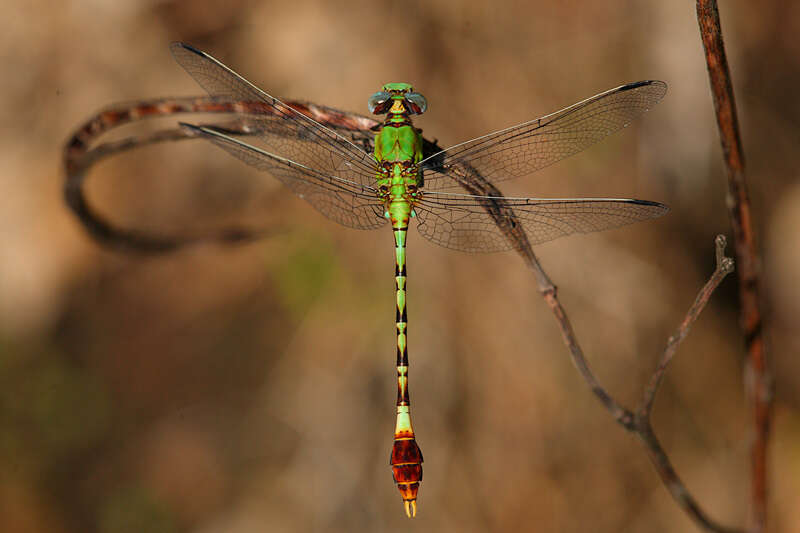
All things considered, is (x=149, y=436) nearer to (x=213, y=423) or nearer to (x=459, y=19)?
(x=213, y=423)

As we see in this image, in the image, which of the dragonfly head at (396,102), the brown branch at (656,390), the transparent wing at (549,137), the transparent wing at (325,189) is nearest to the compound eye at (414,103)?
the dragonfly head at (396,102)

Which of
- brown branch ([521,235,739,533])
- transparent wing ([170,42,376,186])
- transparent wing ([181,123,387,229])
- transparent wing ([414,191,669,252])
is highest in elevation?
transparent wing ([170,42,376,186])

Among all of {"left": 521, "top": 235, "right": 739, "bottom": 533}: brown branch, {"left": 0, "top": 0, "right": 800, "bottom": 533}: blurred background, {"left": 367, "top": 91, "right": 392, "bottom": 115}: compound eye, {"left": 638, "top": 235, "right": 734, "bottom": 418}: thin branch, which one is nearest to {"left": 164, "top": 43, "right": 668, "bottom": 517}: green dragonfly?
{"left": 367, "top": 91, "right": 392, "bottom": 115}: compound eye

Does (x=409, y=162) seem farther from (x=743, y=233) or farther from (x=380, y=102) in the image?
(x=743, y=233)

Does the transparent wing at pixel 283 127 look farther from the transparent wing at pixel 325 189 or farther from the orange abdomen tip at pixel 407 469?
the orange abdomen tip at pixel 407 469

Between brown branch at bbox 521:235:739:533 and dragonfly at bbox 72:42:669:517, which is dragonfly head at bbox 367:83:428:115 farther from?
brown branch at bbox 521:235:739:533

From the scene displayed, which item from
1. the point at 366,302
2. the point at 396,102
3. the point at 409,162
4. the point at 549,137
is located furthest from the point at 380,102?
the point at 366,302
